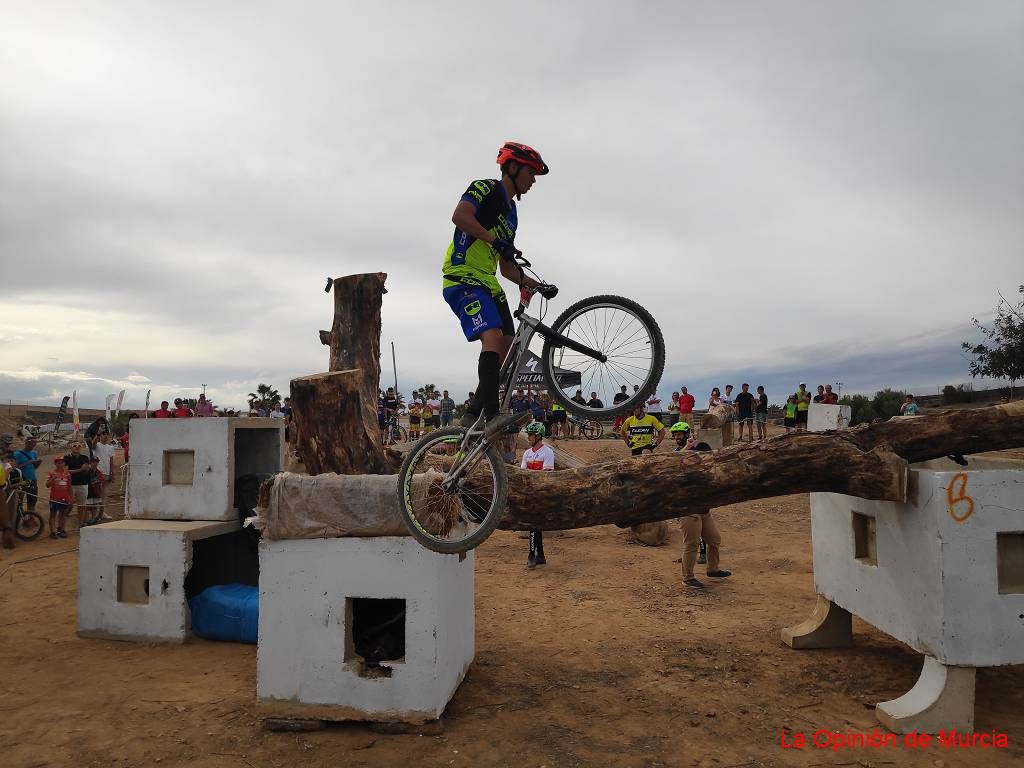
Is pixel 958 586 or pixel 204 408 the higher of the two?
pixel 204 408

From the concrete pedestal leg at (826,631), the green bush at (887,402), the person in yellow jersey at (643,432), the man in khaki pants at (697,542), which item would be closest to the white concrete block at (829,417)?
the man in khaki pants at (697,542)

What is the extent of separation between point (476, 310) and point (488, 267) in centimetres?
34

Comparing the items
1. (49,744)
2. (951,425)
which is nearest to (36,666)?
(49,744)

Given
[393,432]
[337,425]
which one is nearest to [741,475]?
[337,425]

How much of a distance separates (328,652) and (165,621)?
3.92m

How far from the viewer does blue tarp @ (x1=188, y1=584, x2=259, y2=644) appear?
28.4 feet

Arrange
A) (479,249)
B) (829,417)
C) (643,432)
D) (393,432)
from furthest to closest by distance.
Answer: (393,432)
(643,432)
(829,417)
(479,249)

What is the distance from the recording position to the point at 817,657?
7.72 meters

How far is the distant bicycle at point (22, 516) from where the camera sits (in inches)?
560

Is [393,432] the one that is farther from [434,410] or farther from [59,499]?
[59,499]

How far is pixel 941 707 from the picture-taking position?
593cm

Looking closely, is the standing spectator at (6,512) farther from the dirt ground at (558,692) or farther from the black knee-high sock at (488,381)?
the black knee-high sock at (488,381)

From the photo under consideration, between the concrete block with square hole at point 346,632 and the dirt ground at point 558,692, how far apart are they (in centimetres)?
30

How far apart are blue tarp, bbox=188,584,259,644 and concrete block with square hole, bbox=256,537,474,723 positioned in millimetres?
2654
